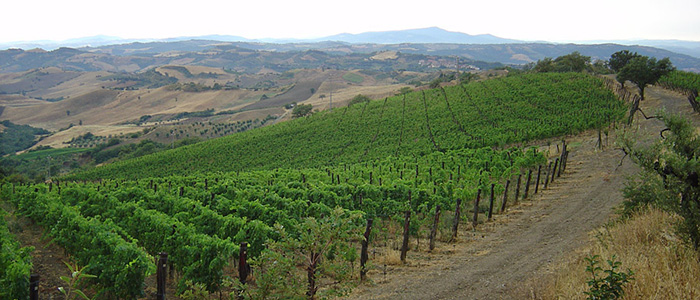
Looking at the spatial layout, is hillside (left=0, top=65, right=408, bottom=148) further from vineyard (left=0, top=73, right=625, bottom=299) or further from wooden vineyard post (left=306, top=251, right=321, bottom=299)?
wooden vineyard post (left=306, top=251, right=321, bottom=299)

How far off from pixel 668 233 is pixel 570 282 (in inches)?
131

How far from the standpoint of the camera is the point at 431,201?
56.4 feet

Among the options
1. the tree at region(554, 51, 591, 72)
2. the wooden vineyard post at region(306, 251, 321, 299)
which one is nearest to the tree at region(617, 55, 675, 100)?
the tree at region(554, 51, 591, 72)

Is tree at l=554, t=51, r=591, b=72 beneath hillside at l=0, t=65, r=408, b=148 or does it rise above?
above

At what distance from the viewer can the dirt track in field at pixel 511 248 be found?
10422 mm

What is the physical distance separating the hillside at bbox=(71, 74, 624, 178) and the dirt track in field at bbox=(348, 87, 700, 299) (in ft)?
53.4

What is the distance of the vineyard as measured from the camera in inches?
389

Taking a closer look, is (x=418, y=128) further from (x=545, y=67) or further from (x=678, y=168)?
(x=545, y=67)

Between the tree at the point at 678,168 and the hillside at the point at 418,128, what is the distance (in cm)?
2660

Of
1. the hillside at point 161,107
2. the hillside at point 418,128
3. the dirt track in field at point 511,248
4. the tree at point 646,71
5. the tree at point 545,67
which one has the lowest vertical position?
the hillside at point 161,107

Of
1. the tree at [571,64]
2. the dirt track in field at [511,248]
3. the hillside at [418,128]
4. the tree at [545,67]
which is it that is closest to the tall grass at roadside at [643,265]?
the dirt track in field at [511,248]

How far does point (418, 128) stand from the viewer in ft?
160

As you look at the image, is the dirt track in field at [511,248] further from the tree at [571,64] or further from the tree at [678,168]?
the tree at [571,64]

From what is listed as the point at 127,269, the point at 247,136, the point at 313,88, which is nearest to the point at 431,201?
the point at 127,269
